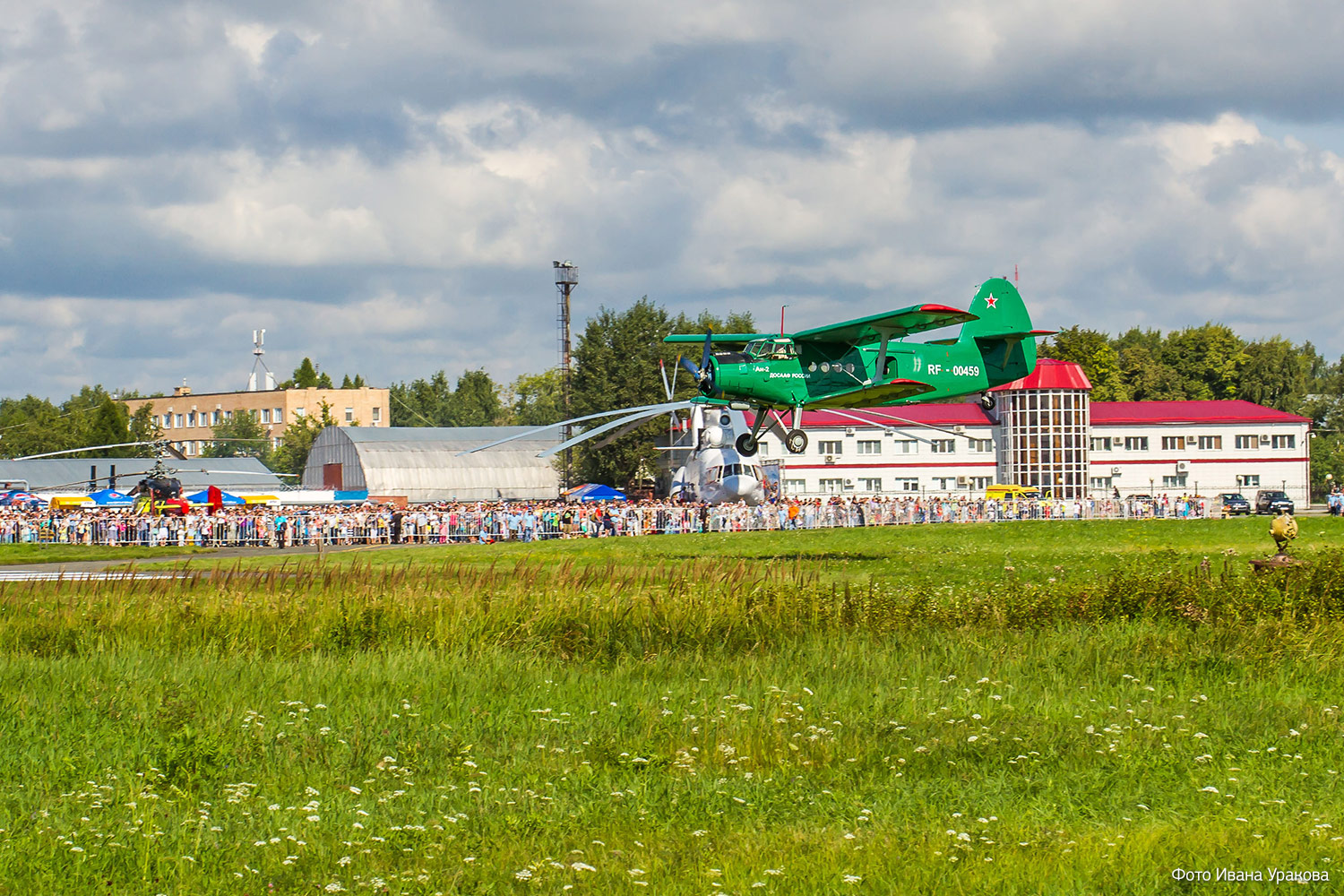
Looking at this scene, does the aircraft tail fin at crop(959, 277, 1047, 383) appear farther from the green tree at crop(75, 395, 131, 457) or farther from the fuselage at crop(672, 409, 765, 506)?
the green tree at crop(75, 395, 131, 457)

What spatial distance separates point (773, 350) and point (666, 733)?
21.1 metres

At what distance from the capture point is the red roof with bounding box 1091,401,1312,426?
95062mm

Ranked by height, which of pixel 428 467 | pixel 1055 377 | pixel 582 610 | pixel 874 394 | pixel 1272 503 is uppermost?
pixel 1055 377

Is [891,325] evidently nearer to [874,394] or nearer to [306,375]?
[874,394]

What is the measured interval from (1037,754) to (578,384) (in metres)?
89.2

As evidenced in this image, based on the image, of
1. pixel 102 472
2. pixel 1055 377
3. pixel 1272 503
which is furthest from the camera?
pixel 102 472

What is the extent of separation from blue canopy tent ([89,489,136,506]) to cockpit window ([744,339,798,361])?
4217 centimetres

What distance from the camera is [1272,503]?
7519 centimetres

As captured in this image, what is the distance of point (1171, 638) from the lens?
15531mm

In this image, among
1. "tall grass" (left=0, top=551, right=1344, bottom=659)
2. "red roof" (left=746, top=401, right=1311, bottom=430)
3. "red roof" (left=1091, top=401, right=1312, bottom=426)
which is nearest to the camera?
"tall grass" (left=0, top=551, right=1344, bottom=659)

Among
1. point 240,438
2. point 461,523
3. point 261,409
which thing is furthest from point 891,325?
point 261,409

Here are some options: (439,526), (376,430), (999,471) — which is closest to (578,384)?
(376,430)

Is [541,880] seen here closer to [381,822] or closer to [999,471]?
[381,822]

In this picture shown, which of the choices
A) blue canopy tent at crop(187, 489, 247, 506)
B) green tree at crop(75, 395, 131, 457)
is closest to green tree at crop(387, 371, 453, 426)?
green tree at crop(75, 395, 131, 457)
